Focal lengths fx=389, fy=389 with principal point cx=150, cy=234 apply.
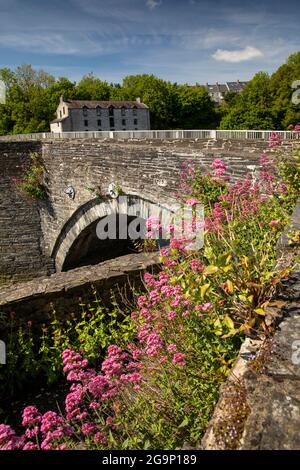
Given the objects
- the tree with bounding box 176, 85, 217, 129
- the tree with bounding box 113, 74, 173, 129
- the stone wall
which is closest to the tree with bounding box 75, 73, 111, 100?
the tree with bounding box 113, 74, 173, 129

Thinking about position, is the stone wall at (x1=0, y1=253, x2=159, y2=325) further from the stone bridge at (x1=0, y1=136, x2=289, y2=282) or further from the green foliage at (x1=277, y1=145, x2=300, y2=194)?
the stone bridge at (x1=0, y1=136, x2=289, y2=282)

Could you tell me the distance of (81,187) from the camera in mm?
11641

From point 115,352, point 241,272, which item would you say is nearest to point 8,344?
point 115,352

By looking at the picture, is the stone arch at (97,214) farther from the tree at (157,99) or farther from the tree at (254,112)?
the tree at (157,99)

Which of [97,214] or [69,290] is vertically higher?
[69,290]

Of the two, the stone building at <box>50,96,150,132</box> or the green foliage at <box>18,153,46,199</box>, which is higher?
the stone building at <box>50,96,150,132</box>

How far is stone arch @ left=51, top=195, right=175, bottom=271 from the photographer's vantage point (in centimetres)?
851

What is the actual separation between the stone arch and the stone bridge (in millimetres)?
24

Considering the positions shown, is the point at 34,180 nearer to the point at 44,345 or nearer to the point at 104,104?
the point at 44,345

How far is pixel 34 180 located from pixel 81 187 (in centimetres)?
307

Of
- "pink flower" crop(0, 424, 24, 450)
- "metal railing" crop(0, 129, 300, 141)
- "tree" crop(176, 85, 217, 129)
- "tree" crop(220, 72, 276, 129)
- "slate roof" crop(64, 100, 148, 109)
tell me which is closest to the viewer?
"pink flower" crop(0, 424, 24, 450)

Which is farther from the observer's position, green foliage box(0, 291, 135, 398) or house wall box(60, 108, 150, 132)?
house wall box(60, 108, 150, 132)

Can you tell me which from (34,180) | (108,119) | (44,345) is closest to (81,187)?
(34,180)
